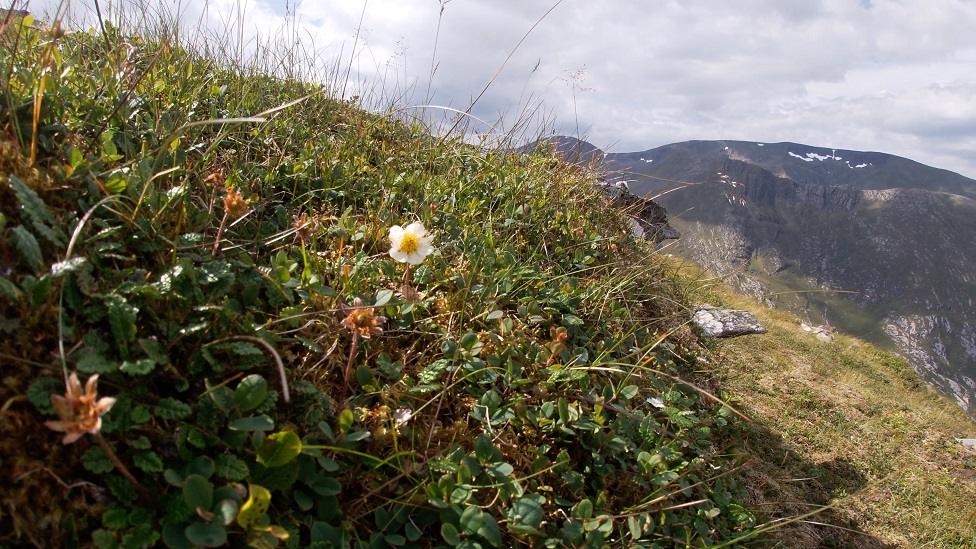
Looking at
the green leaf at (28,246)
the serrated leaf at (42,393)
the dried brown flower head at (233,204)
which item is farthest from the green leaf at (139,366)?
the dried brown flower head at (233,204)

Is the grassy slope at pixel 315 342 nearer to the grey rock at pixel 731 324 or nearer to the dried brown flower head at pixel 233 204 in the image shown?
the dried brown flower head at pixel 233 204

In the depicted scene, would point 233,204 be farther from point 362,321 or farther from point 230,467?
point 230,467

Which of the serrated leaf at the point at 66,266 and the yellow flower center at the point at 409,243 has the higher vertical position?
the yellow flower center at the point at 409,243

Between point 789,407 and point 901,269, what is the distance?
8373 inches

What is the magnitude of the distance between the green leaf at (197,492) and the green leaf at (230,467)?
11cm

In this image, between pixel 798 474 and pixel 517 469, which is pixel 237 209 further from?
pixel 798 474

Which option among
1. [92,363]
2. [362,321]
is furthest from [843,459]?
[92,363]

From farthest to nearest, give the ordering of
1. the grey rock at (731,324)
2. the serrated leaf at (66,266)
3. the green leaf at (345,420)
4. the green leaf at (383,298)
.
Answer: the grey rock at (731,324)
the green leaf at (383,298)
the green leaf at (345,420)
the serrated leaf at (66,266)

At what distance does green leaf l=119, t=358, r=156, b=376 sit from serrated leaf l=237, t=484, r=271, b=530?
1.28 ft

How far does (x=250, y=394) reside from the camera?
1.44 meters

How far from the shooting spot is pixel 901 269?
577 ft

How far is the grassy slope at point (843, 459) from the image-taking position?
3.96 m

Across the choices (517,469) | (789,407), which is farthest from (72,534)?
(789,407)

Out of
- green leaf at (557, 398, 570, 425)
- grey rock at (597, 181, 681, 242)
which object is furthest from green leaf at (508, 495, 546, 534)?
grey rock at (597, 181, 681, 242)
